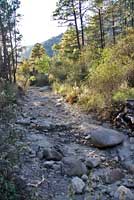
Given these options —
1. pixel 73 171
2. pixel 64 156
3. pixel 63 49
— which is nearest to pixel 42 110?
pixel 64 156

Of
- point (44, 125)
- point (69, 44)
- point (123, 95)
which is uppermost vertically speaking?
point (69, 44)

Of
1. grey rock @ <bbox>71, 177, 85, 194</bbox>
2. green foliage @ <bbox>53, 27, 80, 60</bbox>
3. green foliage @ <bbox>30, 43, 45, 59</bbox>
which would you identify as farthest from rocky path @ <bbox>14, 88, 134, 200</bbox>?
green foliage @ <bbox>30, 43, 45, 59</bbox>

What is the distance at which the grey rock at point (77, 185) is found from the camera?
6.10 metres

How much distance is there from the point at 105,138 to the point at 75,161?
1728 millimetres

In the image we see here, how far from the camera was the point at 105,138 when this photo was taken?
8.70m

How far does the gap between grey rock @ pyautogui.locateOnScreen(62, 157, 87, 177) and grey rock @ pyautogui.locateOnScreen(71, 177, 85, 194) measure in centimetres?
30

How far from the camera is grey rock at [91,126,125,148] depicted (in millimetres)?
8555

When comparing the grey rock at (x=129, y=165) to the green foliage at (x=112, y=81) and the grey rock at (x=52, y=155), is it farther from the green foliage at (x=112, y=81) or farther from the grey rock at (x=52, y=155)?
the green foliage at (x=112, y=81)

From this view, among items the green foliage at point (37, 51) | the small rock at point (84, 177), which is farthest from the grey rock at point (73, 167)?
the green foliage at point (37, 51)

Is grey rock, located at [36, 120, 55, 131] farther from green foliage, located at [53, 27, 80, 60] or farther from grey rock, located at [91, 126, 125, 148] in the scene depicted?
green foliage, located at [53, 27, 80, 60]

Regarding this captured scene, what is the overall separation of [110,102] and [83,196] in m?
5.56

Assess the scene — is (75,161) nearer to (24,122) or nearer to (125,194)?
(125,194)

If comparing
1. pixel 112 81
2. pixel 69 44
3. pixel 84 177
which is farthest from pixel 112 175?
pixel 69 44

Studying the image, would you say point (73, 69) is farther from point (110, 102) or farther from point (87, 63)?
point (110, 102)
